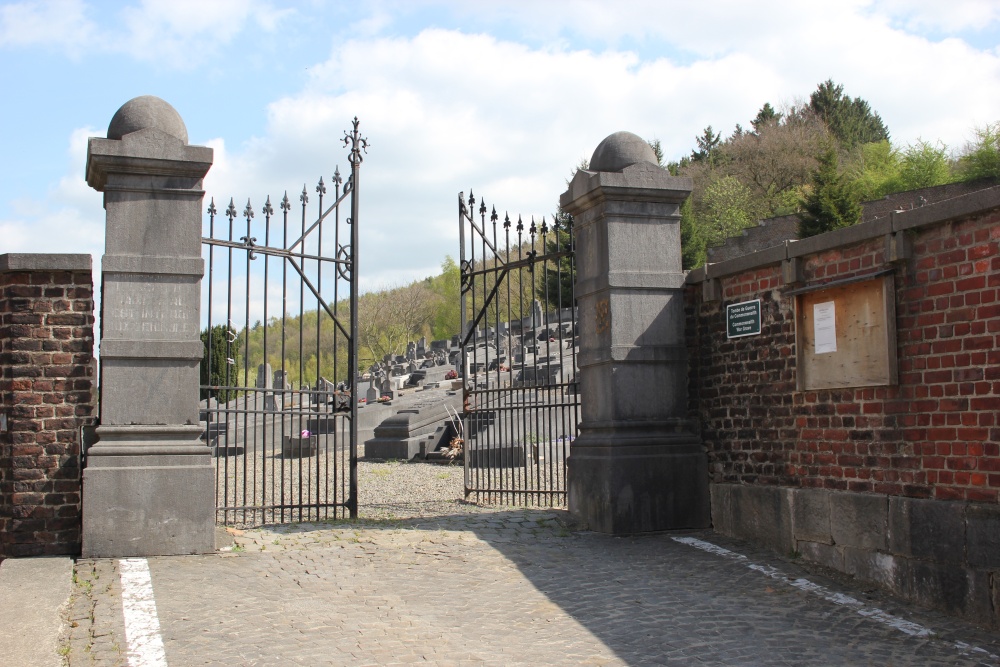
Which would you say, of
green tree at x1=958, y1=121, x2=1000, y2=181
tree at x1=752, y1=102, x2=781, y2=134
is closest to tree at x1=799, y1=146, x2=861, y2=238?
green tree at x1=958, y1=121, x2=1000, y2=181

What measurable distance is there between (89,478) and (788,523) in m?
5.47

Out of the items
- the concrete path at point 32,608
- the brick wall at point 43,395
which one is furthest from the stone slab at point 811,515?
the brick wall at point 43,395

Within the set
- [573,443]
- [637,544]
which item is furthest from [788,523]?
[573,443]

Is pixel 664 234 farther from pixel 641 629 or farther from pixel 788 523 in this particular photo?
pixel 641 629

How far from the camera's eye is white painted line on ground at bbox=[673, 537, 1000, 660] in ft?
17.2

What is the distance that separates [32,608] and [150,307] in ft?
8.83

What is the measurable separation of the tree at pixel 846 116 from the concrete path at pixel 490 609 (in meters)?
57.0

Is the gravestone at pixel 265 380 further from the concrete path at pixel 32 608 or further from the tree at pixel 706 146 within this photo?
the tree at pixel 706 146

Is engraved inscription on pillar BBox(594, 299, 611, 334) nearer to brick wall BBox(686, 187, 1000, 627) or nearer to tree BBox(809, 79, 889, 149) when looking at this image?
brick wall BBox(686, 187, 1000, 627)

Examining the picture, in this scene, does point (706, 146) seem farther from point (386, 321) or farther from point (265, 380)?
point (265, 380)

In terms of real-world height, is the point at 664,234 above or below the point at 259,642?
above

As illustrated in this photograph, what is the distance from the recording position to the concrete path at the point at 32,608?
14.9 feet

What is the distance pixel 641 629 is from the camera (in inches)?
208

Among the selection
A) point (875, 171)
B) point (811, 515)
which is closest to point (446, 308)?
point (875, 171)
